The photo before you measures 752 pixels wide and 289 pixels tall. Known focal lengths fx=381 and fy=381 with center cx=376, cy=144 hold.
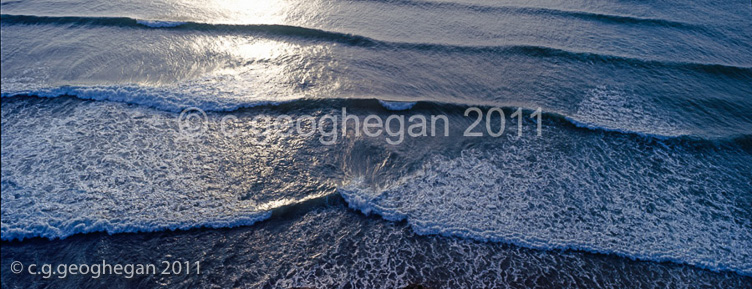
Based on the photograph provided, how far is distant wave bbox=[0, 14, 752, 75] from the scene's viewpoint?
857 centimetres

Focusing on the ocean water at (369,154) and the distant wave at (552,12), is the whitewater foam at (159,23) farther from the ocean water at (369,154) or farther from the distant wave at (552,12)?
the distant wave at (552,12)

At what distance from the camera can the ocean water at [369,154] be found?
467cm

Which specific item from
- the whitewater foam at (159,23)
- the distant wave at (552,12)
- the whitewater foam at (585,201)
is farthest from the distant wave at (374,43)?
the whitewater foam at (585,201)

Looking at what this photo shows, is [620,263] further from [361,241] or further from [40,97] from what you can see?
[40,97]

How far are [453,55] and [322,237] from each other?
5.39 meters

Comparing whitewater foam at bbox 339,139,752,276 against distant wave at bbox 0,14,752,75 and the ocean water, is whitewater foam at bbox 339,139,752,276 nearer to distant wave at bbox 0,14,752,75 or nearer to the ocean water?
the ocean water

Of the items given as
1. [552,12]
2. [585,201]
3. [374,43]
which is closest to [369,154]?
[585,201]

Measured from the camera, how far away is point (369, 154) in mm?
5961

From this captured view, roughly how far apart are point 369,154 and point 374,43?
3714mm

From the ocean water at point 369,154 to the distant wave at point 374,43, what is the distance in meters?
0.06

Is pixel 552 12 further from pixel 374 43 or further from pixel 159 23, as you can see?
pixel 159 23

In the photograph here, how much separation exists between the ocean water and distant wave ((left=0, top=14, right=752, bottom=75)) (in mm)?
59

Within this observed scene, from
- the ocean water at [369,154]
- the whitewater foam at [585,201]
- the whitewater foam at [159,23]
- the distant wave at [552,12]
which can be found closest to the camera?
the ocean water at [369,154]

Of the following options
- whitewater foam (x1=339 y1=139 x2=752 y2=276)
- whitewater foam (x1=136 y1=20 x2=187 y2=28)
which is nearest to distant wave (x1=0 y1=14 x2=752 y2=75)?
whitewater foam (x1=136 y1=20 x2=187 y2=28)
